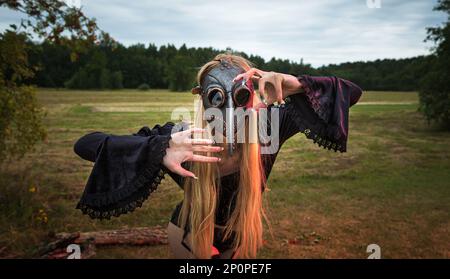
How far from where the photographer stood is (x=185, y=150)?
1.96m

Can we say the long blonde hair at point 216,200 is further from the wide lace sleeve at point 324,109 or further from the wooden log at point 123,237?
the wooden log at point 123,237

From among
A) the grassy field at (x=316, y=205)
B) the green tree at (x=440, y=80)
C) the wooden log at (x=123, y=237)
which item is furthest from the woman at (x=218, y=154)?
the green tree at (x=440, y=80)

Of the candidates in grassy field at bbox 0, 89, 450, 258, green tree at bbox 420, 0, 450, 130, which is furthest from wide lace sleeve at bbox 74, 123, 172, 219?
green tree at bbox 420, 0, 450, 130

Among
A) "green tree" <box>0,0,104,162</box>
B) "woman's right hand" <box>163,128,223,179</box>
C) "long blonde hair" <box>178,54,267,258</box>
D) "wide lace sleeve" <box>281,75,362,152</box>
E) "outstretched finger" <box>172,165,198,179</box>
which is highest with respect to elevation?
"green tree" <box>0,0,104,162</box>

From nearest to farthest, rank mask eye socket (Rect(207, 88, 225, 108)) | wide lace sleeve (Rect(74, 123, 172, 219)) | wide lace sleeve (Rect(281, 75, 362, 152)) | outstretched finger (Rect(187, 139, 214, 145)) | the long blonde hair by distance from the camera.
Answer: outstretched finger (Rect(187, 139, 214, 145)) → wide lace sleeve (Rect(74, 123, 172, 219)) → mask eye socket (Rect(207, 88, 225, 108)) → wide lace sleeve (Rect(281, 75, 362, 152)) → the long blonde hair

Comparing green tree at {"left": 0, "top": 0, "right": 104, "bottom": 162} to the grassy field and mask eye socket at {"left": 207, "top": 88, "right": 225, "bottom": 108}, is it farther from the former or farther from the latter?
mask eye socket at {"left": 207, "top": 88, "right": 225, "bottom": 108}

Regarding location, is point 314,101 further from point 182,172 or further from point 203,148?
point 182,172

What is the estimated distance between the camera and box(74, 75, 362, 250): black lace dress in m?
2.10

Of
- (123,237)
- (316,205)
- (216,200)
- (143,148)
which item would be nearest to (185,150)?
(143,148)

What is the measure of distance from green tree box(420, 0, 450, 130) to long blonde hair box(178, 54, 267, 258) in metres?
20.0

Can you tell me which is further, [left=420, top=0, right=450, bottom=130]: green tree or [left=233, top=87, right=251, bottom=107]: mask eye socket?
[left=420, top=0, right=450, bottom=130]: green tree
